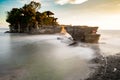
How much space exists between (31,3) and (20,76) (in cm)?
7370

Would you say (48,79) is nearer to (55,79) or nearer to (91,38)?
(55,79)

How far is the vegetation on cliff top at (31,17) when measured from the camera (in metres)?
80.4

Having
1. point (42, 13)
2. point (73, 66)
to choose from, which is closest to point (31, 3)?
point (42, 13)

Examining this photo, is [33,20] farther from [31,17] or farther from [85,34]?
[85,34]

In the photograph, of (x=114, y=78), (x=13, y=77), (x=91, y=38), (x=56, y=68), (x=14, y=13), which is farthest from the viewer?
(x=14, y=13)

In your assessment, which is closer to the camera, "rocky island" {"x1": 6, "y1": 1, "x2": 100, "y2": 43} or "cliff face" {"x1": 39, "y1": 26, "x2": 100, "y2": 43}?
"cliff face" {"x1": 39, "y1": 26, "x2": 100, "y2": 43}

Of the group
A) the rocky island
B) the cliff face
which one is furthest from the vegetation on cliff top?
the cliff face

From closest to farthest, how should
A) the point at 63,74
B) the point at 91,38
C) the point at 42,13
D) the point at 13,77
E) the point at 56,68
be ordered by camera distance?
the point at 13,77
the point at 63,74
the point at 56,68
the point at 91,38
the point at 42,13

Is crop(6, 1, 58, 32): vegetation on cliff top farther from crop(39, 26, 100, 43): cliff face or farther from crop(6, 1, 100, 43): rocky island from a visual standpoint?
crop(39, 26, 100, 43): cliff face

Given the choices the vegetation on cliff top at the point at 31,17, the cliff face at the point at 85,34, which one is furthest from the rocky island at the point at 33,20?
the cliff face at the point at 85,34

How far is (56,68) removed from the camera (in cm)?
1484

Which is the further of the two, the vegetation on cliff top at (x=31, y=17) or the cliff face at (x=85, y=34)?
the vegetation on cliff top at (x=31, y=17)

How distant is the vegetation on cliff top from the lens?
80375mm

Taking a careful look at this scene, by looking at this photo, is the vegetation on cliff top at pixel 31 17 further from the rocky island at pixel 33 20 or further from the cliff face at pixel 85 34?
the cliff face at pixel 85 34
